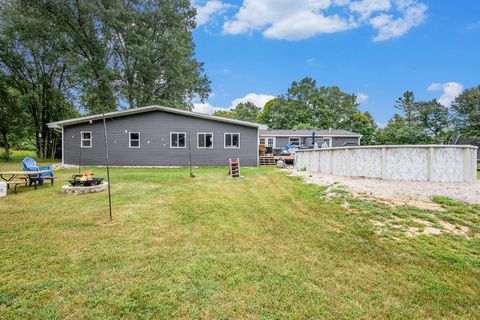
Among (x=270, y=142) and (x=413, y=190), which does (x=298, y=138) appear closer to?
(x=270, y=142)

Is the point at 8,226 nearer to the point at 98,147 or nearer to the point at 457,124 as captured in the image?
the point at 98,147

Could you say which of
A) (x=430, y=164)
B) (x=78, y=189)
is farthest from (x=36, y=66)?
(x=430, y=164)

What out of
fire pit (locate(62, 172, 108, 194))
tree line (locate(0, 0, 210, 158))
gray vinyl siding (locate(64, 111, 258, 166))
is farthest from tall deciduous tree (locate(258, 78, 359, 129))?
fire pit (locate(62, 172, 108, 194))

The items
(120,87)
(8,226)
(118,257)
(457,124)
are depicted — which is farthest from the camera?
(457,124)

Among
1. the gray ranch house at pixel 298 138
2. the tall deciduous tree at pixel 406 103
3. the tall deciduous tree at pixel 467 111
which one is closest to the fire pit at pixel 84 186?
the gray ranch house at pixel 298 138

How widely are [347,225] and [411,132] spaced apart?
24.4m

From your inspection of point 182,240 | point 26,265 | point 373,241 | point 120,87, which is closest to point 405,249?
point 373,241

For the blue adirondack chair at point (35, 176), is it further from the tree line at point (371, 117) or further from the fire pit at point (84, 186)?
the tree line at point (371, 117)

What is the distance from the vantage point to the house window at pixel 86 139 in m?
15.4

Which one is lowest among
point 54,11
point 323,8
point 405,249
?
point 405,249

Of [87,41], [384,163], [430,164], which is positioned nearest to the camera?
[430,164]

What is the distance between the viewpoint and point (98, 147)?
15.4m

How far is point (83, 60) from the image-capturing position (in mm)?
19797

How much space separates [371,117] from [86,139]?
48.0 metres
